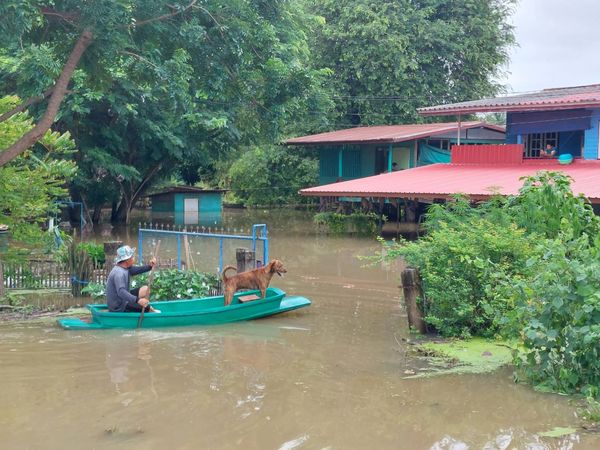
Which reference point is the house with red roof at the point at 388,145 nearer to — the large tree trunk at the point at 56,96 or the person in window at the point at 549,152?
the person in window at the point at 549,152

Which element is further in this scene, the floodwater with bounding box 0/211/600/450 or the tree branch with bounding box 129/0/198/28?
the tree branch with bounding box 129/0/198/28

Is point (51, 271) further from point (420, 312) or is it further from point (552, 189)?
point (552, 189)

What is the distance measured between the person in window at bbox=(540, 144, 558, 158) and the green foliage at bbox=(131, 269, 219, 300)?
14.9m

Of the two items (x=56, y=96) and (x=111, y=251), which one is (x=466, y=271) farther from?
(x=111, y=251)

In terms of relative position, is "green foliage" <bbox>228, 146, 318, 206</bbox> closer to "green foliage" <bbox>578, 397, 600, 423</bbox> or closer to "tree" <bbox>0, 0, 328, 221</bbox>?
"tree" <bbox>0, 0, 328, 221</bbox>

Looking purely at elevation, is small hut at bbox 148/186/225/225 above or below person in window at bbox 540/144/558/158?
below

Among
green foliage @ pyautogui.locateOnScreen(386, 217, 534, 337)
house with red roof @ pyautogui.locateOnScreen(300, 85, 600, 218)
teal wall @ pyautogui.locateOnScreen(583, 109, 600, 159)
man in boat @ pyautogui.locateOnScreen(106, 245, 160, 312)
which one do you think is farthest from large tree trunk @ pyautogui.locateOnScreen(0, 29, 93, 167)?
teal wall @ pyautogui.locateOnScreen(583, 109, 600, 159)

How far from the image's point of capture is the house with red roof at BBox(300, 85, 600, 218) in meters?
20.8

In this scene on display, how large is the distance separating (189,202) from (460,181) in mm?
20503

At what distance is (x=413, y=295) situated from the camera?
9.95 meters

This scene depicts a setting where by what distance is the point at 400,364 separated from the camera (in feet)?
28.9

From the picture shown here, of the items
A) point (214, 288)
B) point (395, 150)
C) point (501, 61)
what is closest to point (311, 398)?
point (214, 288)

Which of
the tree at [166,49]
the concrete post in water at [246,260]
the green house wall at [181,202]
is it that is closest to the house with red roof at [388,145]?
the green house wall at [181,202]

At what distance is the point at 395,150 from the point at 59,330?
78.9ft
